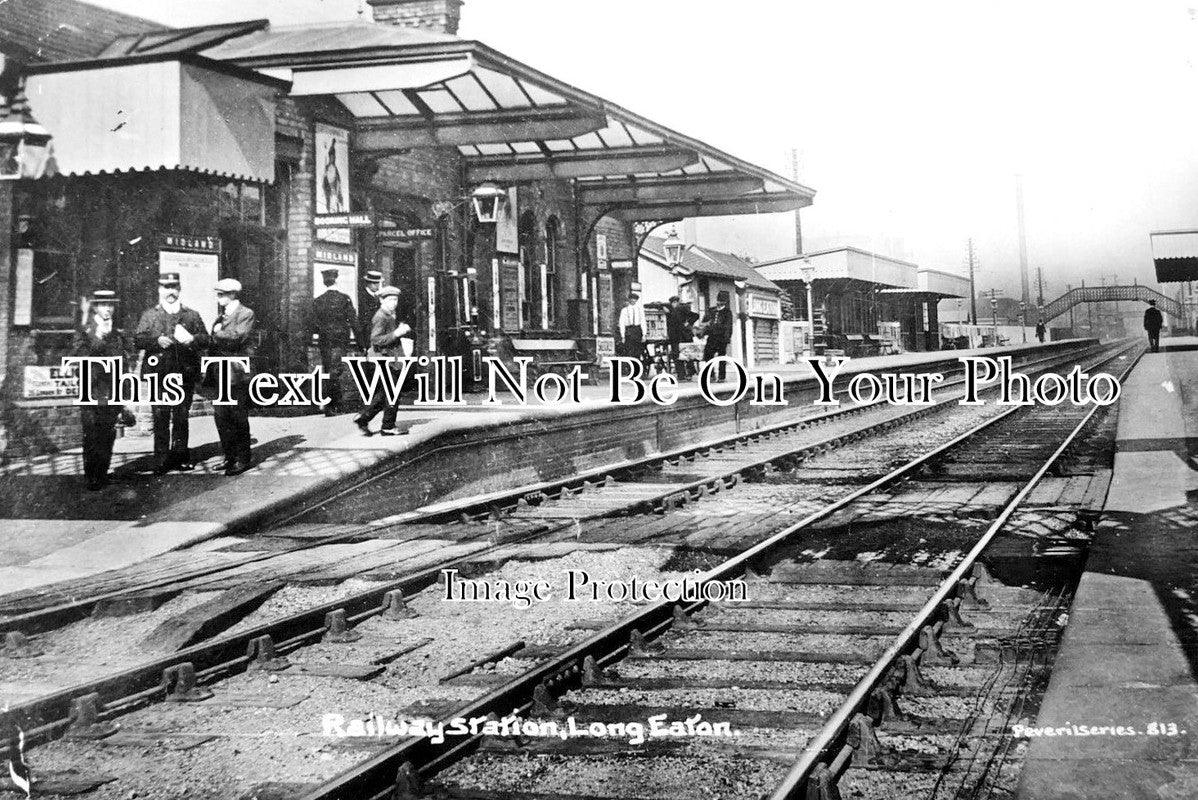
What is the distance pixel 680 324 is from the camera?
317 inches

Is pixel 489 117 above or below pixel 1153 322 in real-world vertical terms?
above

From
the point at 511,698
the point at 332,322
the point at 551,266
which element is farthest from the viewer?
the point at 551,266

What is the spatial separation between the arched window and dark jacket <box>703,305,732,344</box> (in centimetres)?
369

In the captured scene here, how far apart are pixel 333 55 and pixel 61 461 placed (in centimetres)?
320

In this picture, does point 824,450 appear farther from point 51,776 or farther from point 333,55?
point 51,776

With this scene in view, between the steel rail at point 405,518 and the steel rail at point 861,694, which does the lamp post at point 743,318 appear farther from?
the steel rail at point 861,694

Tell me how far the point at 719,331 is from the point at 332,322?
132 inches

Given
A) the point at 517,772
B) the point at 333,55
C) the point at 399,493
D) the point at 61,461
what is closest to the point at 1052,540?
the point at 517,772

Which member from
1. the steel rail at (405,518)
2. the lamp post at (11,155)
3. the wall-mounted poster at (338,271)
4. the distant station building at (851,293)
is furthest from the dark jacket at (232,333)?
the distant station building at (851,293)

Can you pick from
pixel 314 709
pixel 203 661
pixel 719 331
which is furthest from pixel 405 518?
pixel 719 331

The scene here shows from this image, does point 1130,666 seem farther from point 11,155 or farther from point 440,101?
point 440,101

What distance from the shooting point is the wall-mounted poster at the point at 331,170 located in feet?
24.1

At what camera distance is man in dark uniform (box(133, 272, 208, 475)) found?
220 inches

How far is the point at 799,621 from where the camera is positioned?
3.57 metres
